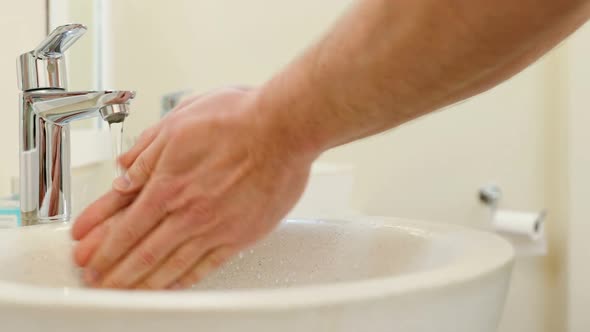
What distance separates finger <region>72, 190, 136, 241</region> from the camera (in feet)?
1.51

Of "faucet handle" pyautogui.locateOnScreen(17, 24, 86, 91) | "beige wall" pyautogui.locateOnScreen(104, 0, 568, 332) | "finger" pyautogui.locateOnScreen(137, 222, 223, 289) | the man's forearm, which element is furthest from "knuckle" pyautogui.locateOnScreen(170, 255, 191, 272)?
"beige wall" pyautogui.locateOnScreen(104, 0, 568, 332)

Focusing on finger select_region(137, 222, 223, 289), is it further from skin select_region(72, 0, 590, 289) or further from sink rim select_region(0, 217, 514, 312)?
sink rim select_region(0, 217, 514, 312)

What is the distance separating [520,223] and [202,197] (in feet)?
3.99

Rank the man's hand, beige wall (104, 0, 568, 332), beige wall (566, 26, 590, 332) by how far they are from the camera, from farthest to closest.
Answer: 1. beige wall (104, 0, 568, 332)
2. beige wall (566, 26, 590, 332)
3. the man's hand

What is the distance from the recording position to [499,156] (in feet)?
5.19

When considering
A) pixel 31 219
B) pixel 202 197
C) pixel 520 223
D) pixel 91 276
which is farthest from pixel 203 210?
pixel 520 223

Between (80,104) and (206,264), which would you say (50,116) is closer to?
(80,104)

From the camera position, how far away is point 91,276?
45cm

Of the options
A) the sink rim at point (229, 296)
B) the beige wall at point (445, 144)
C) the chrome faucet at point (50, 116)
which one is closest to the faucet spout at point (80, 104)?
the chrome faucet at point (50, 116)

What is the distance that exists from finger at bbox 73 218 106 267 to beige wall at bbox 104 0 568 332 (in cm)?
114

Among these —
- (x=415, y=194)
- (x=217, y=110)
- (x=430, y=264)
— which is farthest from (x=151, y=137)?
(x=415, y=194)

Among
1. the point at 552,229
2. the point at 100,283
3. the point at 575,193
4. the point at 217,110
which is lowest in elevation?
the point at 552,229

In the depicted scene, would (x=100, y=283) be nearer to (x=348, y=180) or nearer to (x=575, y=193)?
(x=348, y=180)

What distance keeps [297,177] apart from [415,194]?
1.22 metres
